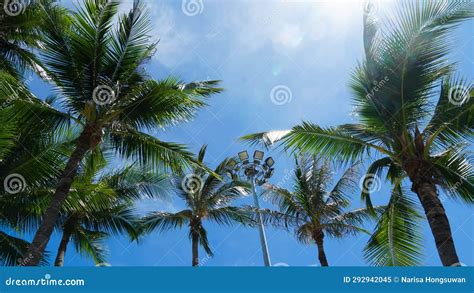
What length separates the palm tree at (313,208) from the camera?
15.6 metres

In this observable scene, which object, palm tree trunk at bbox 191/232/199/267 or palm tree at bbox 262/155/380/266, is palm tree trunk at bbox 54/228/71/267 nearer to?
palm tree trunk at bbox 191/232/199/267

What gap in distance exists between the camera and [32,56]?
11586 mm

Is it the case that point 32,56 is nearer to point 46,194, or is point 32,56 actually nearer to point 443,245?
point 46,194

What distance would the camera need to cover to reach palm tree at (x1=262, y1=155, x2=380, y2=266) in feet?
51.1

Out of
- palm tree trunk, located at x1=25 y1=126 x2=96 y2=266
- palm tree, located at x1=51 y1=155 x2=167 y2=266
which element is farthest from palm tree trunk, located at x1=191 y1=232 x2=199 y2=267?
palm tree trunk, located at x1=25 y1=126 x2=96 y2=266

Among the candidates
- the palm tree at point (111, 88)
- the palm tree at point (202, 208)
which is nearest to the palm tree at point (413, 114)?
the palm tree at point (111, 88)

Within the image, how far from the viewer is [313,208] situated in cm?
1546

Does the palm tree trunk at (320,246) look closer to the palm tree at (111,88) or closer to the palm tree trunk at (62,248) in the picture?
the palm tree at (111,88)

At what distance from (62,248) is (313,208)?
9.25 m

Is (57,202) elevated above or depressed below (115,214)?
below

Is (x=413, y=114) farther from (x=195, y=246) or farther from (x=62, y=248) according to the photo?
(x=62, y=248)

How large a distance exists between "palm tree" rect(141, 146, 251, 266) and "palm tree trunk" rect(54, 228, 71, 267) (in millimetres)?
2875

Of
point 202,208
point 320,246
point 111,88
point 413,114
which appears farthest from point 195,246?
point 413,114

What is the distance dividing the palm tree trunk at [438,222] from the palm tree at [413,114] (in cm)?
2
